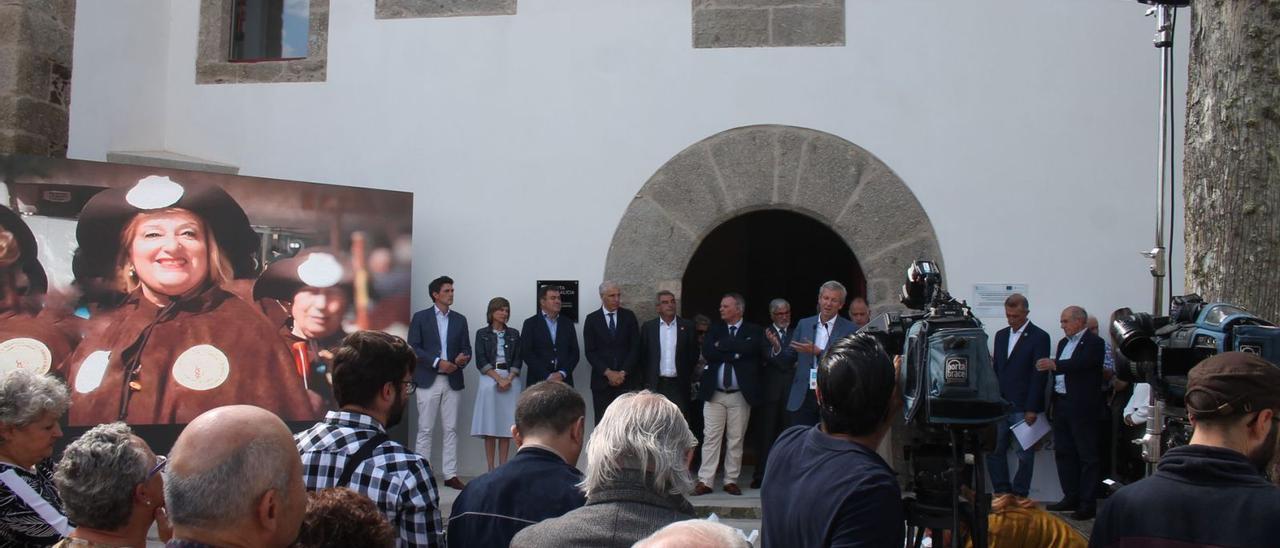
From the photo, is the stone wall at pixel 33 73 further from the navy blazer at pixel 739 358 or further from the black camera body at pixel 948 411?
the black camera body at pixel 948 411

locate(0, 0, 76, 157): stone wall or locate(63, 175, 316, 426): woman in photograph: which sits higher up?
locate(0, 0, 76, 157): stone wall

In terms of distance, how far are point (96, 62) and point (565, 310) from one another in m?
3.59

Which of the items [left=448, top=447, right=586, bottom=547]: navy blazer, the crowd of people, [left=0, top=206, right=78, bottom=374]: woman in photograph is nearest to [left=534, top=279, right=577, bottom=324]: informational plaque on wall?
[left=0, top=206, right=78, bottom=374]: woman in photograph

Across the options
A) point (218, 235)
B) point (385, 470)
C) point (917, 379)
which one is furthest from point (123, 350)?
point (917, 379)

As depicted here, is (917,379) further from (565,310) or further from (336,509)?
(565,310)

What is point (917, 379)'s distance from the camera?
2443 millimetres

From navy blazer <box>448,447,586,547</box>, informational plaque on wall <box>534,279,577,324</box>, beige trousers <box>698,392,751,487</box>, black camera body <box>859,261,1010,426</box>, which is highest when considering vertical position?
informational plaque on wall <box>534,279,577,324</box>

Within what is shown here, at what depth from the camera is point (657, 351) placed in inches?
309

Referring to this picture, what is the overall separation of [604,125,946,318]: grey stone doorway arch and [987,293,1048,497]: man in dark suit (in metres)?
0.70

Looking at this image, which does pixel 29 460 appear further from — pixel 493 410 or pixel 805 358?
pixel 805 358

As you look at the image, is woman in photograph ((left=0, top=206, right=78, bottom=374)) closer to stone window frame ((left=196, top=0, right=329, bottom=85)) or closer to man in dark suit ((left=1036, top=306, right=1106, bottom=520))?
stone window frame ((left=196, top=0, right=329, bottom=85))

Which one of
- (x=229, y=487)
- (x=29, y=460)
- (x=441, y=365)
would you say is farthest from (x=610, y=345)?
→ (x=229, y=487)

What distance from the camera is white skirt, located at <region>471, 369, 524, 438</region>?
7.76m

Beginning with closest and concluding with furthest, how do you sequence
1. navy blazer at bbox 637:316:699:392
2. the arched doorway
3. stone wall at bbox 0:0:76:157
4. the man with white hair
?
the man with white hair → stone wall at bbox 0:0:76:157 → navy blazer at bbox 637:316:699:392 → the arched doorway
